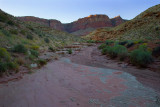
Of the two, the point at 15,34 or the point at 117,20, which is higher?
the point at 117,20

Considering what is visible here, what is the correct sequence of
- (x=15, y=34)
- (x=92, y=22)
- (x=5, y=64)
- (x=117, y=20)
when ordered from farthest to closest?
(x=92, y=22)
(x=117, y=20)
(x=15, y=34)
(x=5, y=64)

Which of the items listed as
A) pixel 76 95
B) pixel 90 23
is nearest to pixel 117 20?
pixel 90 23

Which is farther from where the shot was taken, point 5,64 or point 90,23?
point 90,23

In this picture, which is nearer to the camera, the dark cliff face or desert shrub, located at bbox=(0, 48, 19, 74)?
desert shrub, located at bbox=(0, 48, 19, 74)

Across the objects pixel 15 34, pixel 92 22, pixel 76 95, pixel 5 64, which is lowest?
pixel 76 95

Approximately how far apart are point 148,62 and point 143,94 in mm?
3996

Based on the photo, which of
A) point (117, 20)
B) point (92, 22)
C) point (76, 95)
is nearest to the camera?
point (76, 95)

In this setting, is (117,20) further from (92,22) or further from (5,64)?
(5,64)

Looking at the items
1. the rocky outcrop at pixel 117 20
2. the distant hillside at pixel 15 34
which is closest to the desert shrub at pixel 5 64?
the distant hillside at pixel 15 34

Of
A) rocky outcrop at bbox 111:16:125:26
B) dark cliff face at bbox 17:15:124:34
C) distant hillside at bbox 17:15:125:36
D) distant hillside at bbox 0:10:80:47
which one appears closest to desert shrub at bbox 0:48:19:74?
distant hillside at bbox 0:10:80:47

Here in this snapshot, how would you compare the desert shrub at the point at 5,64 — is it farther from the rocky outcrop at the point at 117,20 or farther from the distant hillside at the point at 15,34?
the rocky outcrop at the point at 117,20

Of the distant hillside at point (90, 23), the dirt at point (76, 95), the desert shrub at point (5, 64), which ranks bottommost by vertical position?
the dirt at point (76, 95)

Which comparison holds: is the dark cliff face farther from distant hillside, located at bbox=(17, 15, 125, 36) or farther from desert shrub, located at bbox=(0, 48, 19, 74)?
desert shrub, located at bbox=(0, 48, 19, 74)

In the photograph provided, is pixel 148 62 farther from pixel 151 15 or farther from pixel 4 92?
pixel 151 15
